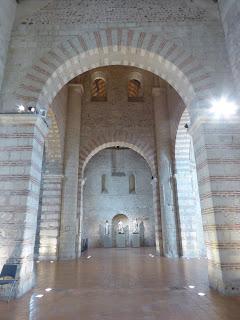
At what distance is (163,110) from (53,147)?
5431mm

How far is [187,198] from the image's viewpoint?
33.3ft

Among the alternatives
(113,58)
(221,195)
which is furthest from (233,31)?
(221,195)

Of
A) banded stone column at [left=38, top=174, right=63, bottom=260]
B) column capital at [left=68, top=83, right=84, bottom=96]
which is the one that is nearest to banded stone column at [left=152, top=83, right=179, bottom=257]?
column capital at [left=68, top=83, right=84, bottom=96]

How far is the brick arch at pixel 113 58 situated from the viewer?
18.2 ft

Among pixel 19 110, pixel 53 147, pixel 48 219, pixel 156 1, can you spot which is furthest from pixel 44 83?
pixel 48 219

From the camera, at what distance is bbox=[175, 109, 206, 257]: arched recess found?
31.9ft

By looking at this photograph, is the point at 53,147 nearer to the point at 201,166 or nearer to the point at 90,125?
the point at 90,125

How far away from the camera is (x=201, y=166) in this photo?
5.30 m

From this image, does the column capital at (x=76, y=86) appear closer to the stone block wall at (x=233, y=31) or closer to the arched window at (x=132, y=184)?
the stone block wall at (x=233, y=31)

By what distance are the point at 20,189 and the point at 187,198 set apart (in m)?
7.29

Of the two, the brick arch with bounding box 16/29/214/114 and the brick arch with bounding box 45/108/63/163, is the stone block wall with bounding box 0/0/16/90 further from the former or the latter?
the brick arch with bounding box 45/108/63/163

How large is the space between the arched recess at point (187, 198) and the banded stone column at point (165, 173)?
34 cm

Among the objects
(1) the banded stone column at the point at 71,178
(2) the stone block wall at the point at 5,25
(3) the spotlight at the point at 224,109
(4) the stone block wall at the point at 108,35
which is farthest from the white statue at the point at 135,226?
(2) the stone block wall at the point at 5,25

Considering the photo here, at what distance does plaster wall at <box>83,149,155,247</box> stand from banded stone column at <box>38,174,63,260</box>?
738 centimetres
